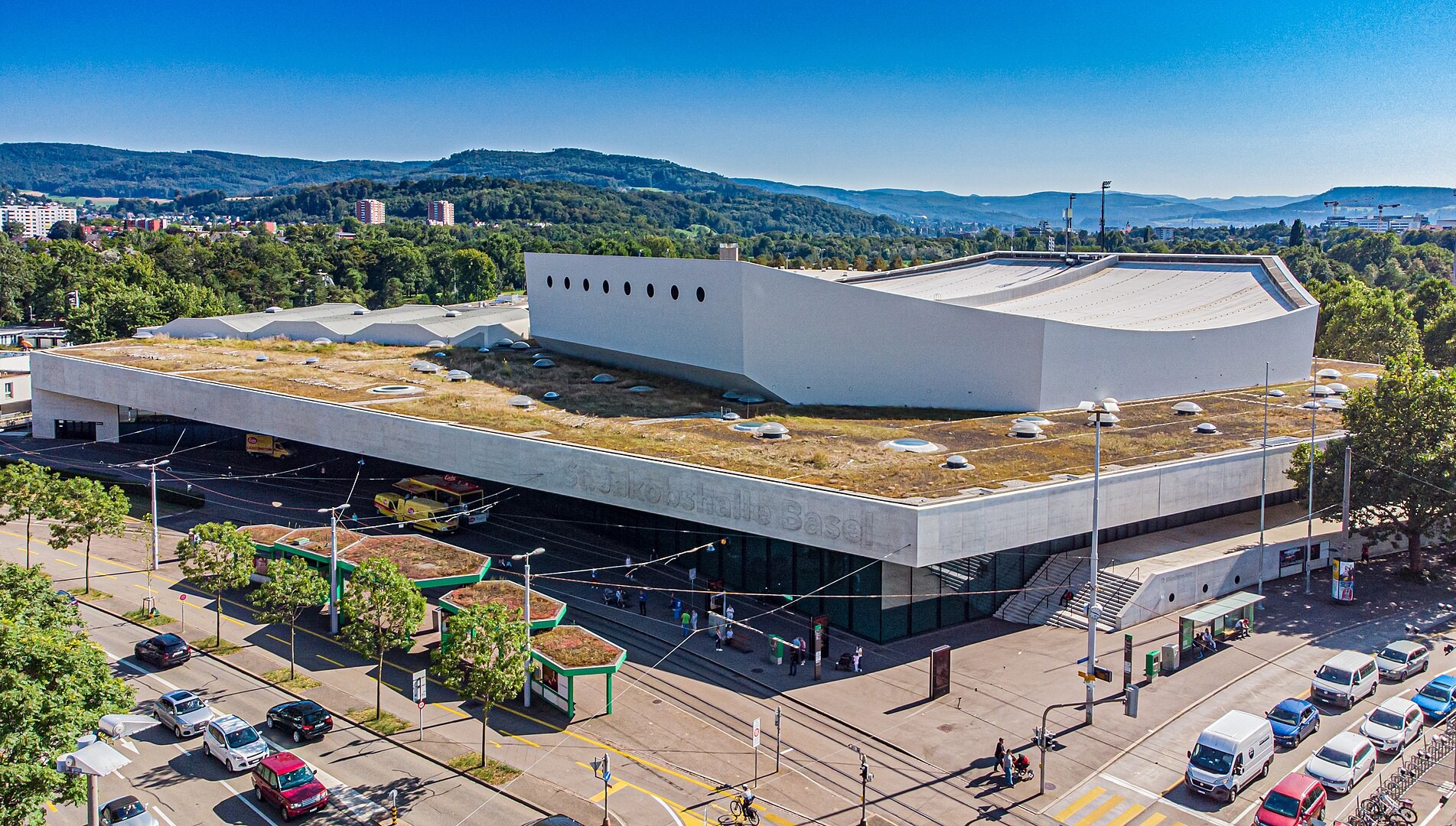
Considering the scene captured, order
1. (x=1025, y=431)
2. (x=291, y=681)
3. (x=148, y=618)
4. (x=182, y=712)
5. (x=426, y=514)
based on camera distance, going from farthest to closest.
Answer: (x=426, y=514), (x=1025, y=431), (x=148, y=618), (x=291, y=681), (x=182, y=712)

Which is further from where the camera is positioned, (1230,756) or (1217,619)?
(1217,619)

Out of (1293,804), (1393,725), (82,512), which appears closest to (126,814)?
(82,512)

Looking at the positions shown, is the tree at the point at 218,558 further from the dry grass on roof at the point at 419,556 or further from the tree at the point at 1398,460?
the tree at the point at 1398,460

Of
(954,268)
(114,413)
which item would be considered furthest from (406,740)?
(954,268)

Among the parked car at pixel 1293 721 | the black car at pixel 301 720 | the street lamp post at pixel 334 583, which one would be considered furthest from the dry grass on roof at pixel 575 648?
the parked car at pixel 1293 721

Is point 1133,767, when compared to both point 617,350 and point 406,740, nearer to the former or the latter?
point 406,740

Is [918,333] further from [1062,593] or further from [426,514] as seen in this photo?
[426,514]

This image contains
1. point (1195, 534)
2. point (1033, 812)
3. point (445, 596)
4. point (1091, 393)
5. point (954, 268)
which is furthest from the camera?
point (954, 268)
